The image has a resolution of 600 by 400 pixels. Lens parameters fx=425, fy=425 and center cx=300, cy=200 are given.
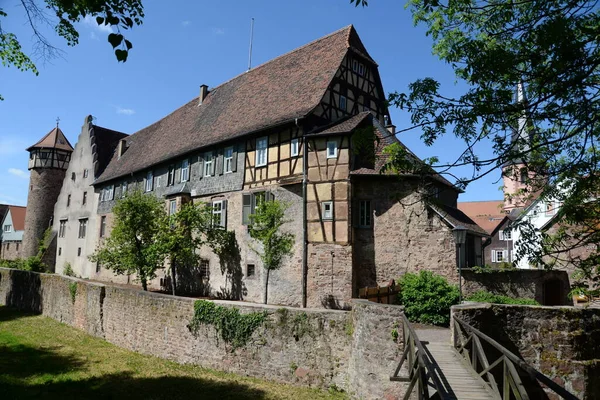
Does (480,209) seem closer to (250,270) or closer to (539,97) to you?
(250,270)

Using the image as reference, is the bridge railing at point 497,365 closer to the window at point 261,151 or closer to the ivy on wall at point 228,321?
the ivy on wall at point 228,321

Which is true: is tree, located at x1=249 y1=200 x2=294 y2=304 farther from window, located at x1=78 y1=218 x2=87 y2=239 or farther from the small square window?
window, located at x1=78 y1=218 x2=87 y2=239

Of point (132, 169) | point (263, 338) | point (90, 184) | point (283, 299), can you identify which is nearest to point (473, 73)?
point (263, 338)

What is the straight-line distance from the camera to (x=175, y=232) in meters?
20.5

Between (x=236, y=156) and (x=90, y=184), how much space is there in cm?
1962

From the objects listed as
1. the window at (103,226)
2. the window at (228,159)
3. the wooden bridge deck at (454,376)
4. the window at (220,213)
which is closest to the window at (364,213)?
the window at (220,213)

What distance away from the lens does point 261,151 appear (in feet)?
64.1

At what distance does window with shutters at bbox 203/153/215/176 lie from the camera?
22.2 metres

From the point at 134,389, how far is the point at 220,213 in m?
10.5

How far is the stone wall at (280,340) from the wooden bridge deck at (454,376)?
97 centimetres

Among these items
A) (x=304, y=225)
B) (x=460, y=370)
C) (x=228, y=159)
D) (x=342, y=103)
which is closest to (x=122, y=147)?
(x=228, y=159)

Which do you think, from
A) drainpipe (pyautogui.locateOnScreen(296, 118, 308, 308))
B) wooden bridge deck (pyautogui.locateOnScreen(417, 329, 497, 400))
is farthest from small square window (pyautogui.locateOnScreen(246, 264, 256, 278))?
wooden bridge deck (pyautogui.locateOnScreen(417, 329, 497, 400))

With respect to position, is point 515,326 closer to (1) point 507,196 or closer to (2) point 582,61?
(1) point 507,196

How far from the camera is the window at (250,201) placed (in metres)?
18.7
